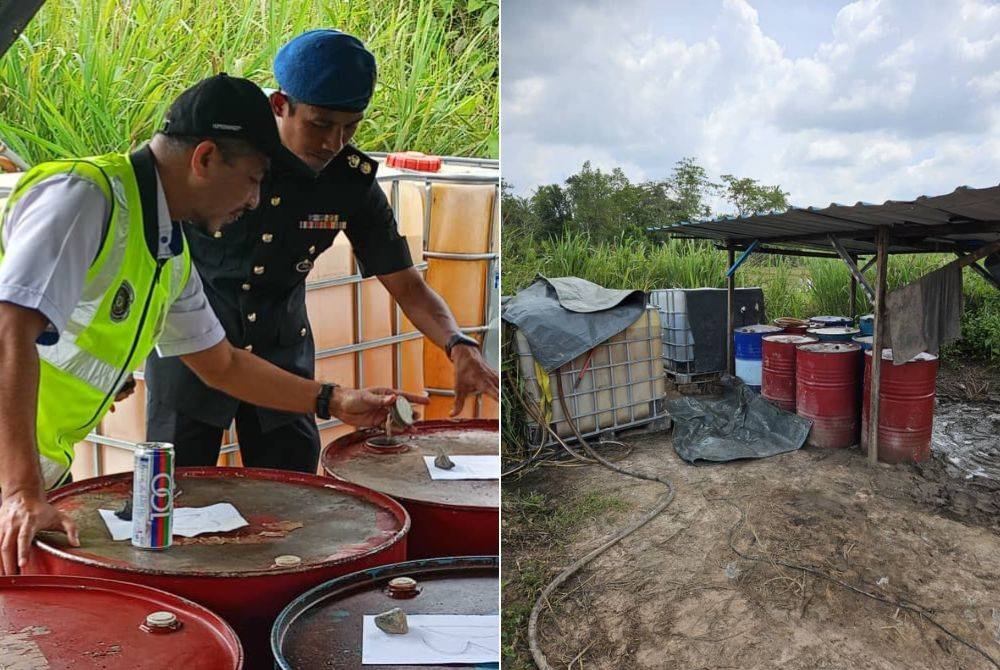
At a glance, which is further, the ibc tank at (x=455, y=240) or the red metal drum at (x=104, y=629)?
the ibc tank at (x=455, y=240)

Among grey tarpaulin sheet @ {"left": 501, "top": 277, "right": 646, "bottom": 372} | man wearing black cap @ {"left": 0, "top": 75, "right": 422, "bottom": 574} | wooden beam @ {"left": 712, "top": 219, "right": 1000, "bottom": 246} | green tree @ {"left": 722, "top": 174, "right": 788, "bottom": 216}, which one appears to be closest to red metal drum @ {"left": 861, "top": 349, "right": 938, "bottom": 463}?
wooden beam @ {"left": 712, "top": 219, "right": 1000, "bottom": 246}

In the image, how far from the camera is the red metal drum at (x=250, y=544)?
102 centimetres

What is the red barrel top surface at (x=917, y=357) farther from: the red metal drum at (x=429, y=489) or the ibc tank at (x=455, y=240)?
the red metal drum at (x=429, y=489)

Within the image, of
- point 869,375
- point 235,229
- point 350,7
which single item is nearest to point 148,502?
point 235,229

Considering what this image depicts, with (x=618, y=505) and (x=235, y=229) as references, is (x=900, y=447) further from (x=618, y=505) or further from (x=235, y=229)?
(x=235, y=229)

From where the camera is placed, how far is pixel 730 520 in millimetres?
5422

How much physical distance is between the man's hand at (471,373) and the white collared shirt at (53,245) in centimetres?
70

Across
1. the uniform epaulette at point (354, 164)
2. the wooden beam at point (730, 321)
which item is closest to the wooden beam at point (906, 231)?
the wooden beam at point (730, 321)

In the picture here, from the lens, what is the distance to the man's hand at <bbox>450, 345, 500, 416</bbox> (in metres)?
1.69

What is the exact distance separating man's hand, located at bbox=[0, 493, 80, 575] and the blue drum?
615 centimetres

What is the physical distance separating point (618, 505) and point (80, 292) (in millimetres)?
4658

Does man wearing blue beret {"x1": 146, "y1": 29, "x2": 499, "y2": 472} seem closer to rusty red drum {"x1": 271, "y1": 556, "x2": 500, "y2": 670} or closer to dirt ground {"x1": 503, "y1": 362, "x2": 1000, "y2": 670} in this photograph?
rusty red drum {"x1": 271, "y1": 556, "x2": 500, "y2": 670}

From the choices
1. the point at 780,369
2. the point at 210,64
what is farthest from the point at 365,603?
the point at 780,369

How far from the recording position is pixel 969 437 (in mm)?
6762
